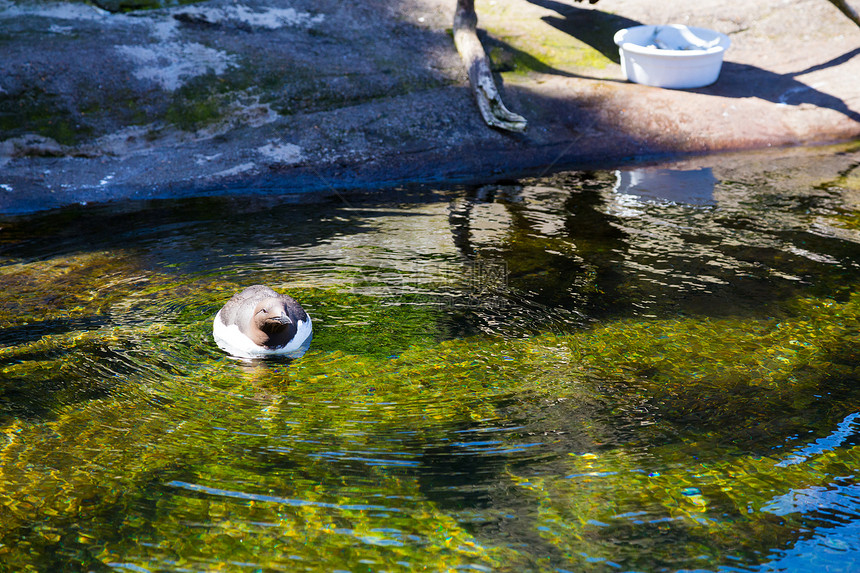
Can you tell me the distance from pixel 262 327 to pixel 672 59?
768cm

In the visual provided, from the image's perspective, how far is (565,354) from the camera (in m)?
4.90

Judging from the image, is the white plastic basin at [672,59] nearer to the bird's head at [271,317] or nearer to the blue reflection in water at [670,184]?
the blue reflection in water at [670,184]

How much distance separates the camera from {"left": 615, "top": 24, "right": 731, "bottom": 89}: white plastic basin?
10086mm

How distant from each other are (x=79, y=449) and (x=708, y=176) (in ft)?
24.5

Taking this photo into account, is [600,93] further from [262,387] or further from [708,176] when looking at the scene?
[262,387]

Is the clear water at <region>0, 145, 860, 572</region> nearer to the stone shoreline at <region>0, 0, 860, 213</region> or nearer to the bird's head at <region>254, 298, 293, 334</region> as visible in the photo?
the bird's head at <region>254, 298, 293, 334</region>

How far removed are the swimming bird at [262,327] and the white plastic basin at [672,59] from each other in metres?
7.22

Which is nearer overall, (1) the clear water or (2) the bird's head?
(1) the clear water

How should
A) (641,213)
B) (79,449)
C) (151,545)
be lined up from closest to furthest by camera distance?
1. (151,545)
2. (79,449)
3. (641,213)

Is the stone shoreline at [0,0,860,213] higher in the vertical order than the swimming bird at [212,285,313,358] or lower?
higher

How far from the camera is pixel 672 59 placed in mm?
10078

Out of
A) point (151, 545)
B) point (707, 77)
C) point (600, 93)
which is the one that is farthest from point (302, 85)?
point (151, 545)

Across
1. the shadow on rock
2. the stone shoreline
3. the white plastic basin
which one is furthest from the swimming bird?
the white plastic basin

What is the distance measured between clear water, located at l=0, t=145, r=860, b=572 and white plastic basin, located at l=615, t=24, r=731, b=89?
11.1 ft
